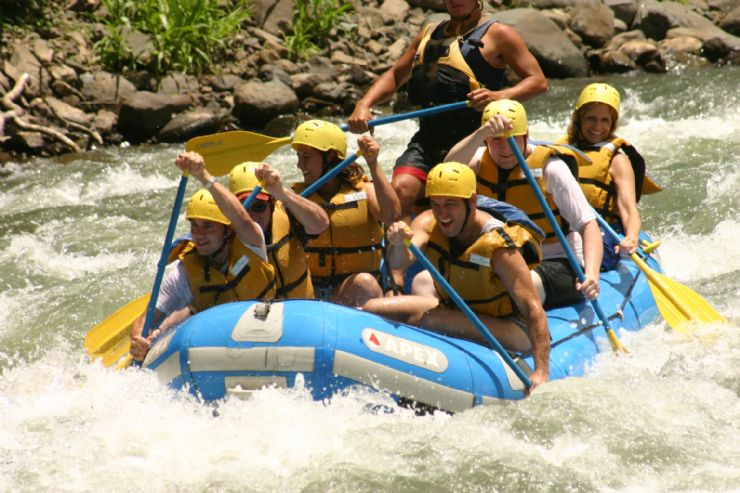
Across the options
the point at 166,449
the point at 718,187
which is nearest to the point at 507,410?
the point at 166,449

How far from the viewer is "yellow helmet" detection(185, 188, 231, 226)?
14.1ft

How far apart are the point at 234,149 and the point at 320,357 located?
1690 millimetres

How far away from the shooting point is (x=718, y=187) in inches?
330

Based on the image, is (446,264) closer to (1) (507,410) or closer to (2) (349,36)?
(1) (507,410)

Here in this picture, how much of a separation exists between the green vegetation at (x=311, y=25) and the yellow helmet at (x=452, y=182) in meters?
8.77

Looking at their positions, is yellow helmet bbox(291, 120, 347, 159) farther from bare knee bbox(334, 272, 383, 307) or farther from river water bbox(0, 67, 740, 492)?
river water bbox(0, 67, 740, 492)

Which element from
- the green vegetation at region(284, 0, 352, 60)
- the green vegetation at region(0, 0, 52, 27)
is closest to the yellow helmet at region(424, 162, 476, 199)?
the green vegetation at region(0, 0, 52, 27)

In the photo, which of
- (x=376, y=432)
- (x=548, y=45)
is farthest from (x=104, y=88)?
(x=376, y=432)

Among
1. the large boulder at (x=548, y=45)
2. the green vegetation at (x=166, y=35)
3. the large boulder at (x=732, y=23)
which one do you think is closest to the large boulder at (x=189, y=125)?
the green vegetation at (x=166, y=35)

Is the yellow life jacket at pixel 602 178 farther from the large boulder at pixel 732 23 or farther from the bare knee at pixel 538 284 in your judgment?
the large boulder at pixel 732 23

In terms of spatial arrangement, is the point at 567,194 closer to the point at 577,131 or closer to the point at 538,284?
the point at 538,284

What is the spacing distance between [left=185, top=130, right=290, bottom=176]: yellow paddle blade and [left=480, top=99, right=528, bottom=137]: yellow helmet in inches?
42.7

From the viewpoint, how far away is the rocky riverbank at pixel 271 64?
10609mm

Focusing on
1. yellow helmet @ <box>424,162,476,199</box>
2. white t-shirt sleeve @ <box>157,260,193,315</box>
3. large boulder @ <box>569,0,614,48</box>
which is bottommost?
white t-shirt sleeve @ <box>157,260,193,315</box>
